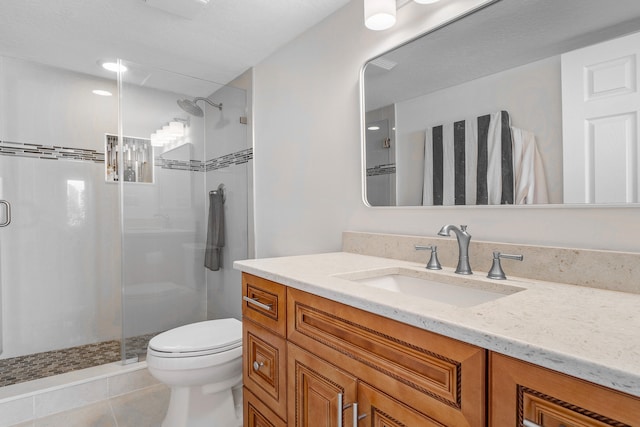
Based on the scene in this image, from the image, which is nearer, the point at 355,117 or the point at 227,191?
the point at 355,117

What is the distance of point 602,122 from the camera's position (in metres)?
0.94

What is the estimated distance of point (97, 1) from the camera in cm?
177

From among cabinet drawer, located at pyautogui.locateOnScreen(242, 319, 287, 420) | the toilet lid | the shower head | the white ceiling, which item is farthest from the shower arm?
cabinet drawer, located at pyautogui.locateOnScreen(242, 319, 287, 420)

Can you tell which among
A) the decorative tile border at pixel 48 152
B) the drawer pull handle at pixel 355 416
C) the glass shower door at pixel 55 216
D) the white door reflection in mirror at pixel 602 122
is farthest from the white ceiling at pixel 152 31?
the drawer pull handle at pixel 355 416

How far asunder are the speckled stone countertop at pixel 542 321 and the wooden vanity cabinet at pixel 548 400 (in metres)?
0.02

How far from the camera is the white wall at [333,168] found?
106 cm

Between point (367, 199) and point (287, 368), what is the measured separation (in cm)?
87

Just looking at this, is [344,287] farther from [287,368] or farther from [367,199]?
[367,199]

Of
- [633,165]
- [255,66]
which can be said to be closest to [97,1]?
[255,66]

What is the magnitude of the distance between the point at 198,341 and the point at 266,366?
2.21 feet

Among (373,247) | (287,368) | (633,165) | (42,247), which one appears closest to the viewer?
(633,165)

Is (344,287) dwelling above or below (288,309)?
above

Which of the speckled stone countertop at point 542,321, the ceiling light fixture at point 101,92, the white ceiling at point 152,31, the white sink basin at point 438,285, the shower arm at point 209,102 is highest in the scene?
the white ceiling at point 152,31

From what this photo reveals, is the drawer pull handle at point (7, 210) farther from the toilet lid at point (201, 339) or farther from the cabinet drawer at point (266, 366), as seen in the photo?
the cabinet drawer at point (266, 366)
